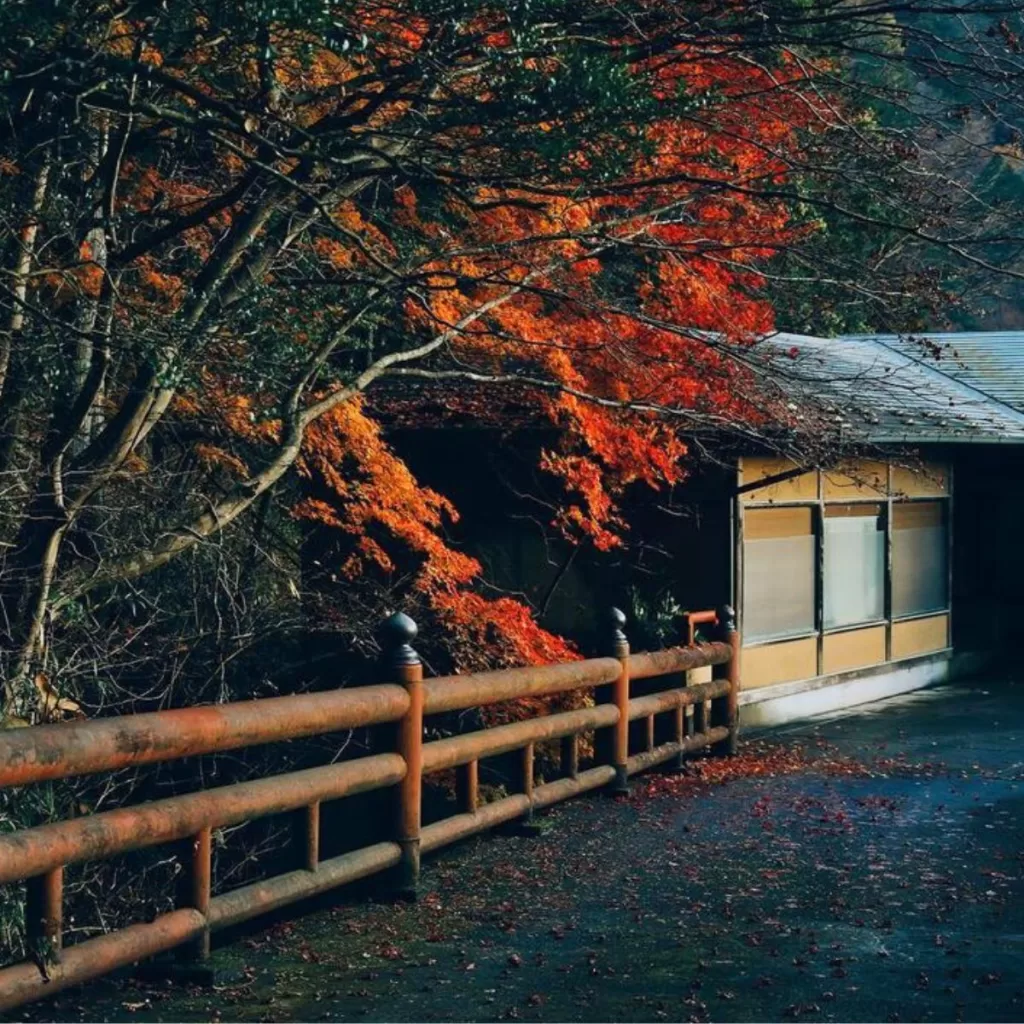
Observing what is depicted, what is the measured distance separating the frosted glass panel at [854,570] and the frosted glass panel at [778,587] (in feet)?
1.67

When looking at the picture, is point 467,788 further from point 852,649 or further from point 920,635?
point 920,635

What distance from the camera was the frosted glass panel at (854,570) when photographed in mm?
20578

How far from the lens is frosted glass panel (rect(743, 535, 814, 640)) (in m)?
18.7

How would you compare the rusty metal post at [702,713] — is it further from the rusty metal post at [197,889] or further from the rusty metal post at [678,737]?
the rusty metal post at [197,889]

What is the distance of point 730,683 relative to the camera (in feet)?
48.9

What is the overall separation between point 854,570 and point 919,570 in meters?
2.41

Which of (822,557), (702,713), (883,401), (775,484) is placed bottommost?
(702,713)

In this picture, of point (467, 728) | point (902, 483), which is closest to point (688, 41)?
point (467, 728)

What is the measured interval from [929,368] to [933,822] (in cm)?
1569

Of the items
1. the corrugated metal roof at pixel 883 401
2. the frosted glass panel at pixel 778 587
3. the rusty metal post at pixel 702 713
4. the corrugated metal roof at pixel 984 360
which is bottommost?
the rusty metal post at pixel 702 713

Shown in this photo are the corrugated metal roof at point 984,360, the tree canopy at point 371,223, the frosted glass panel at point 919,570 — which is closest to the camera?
the tree canopy at point 371,223

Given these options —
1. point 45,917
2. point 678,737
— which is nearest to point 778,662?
point 678,737

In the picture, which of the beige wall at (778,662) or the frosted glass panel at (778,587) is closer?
the beige wall at (778,662)

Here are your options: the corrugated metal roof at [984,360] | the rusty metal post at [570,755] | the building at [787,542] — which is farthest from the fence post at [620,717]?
the corrugated metal roof at [984,360]
